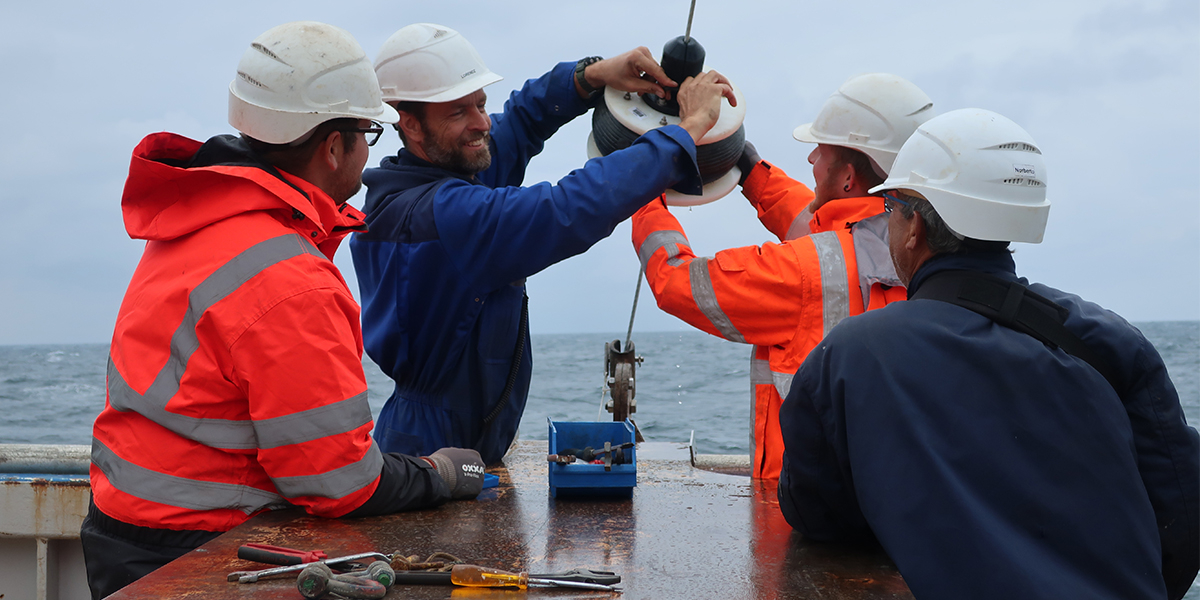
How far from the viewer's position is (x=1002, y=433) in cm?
191

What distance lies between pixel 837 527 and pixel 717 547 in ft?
1.00

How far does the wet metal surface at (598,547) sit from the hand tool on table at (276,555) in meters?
0.02

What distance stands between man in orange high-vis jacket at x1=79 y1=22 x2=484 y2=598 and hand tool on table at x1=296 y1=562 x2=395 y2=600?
421mm

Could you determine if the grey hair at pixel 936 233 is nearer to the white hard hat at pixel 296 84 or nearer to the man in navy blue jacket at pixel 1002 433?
the man in navy blue jacket at pixel 1002 433

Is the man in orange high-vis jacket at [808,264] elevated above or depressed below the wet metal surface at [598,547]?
above

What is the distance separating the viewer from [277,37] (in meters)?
2.55

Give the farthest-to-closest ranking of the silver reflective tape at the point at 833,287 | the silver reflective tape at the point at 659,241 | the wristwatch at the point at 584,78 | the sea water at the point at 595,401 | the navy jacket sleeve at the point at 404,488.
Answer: the sea water at the point at 595,401 < the wristwatch at the point at 584,78 < the silver reflective tape at the point at 659,241 < the silver reflective tape at the point at 833,287 < the navy jacket sleeve at the point at 404,488

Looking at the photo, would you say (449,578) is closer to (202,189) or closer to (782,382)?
(202,189)

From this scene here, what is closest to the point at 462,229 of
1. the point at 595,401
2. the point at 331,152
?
the point at 331,152

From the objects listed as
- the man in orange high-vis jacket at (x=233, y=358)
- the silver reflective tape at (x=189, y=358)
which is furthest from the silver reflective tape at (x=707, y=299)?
the silver reflective tape at (x=189, y=358)

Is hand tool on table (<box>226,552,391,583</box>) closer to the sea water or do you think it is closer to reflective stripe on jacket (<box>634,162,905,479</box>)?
reflective stripe on jacket (<box>634,162,905,479</box>)

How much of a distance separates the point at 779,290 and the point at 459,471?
1.14 meters

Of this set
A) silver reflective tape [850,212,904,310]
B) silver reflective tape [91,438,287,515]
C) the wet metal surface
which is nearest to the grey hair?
silver reflective tape [850,212,904,310]

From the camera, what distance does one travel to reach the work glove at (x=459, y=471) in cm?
271
